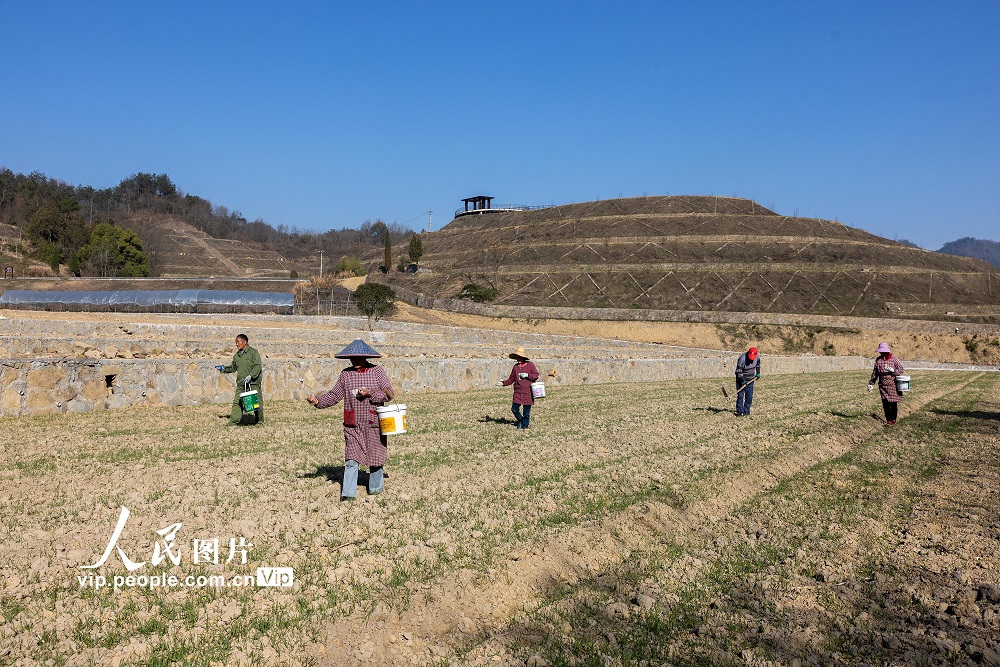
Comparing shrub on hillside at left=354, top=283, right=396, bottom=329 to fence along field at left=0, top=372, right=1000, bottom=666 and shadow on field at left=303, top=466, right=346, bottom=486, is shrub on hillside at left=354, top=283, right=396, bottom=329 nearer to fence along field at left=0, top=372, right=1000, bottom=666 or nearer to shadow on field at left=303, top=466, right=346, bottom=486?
fence along field at left=0, top=372, right=1000, bottom=666

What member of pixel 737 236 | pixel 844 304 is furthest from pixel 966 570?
pixel 737 236


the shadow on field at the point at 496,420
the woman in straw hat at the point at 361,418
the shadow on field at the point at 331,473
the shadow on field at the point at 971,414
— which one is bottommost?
the shadow on field at the point at 971,414

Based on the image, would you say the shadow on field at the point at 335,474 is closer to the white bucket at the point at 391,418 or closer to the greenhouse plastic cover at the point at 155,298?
the white bucket at the point at 391,418

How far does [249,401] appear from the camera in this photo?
47.3 ft

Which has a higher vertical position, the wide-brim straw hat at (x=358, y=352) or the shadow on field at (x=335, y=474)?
the wide-brim straw hat at (x=358, y=352)

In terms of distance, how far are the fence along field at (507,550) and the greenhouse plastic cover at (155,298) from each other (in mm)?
54497

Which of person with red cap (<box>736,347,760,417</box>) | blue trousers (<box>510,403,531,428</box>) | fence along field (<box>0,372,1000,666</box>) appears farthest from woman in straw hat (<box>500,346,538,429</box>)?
person with red cap (<box>736,347,760,417</box>)

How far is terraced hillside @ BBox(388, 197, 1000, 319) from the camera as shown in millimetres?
89312

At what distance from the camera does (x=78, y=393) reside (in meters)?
16.0

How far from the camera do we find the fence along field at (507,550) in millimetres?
5164

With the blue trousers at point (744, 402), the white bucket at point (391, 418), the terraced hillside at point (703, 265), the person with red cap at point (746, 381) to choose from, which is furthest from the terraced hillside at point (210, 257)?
the white bucket at point (391, 418)

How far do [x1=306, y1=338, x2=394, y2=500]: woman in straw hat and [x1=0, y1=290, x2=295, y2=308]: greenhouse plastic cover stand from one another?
59.2 metres

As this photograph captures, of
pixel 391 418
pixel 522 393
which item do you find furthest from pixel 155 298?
pixel 391 418

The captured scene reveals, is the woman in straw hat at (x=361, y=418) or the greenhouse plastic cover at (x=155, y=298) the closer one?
the woman in straw hat at (x=361, y=418)
